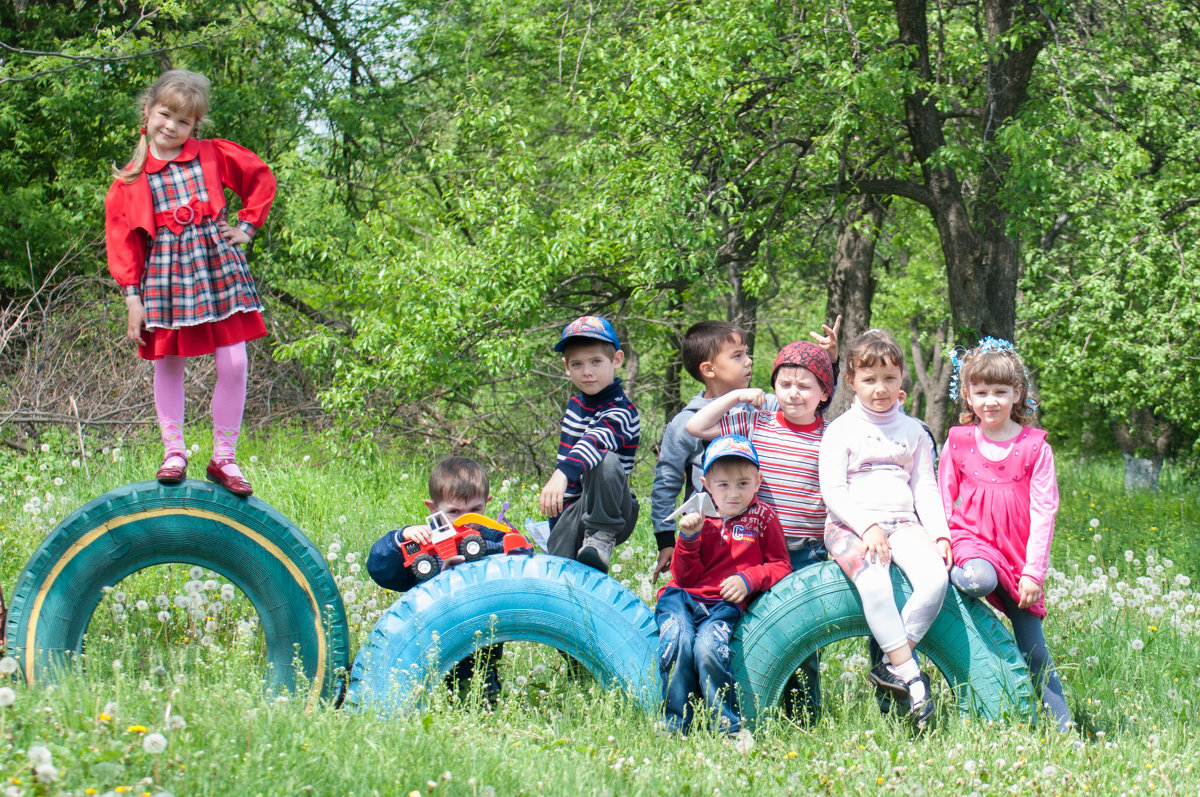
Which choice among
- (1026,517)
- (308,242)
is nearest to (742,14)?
(308,242)

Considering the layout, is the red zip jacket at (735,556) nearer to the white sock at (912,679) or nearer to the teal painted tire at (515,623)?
the teal painted tire at (515,623)

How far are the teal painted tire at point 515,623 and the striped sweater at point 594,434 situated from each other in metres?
0.47

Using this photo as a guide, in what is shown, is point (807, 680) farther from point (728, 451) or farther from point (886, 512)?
point (728, 451)

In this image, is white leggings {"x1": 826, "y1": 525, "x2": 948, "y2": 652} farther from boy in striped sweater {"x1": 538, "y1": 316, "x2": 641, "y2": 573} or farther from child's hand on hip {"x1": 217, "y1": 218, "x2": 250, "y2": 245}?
child's hand on hip {"x1": 217, "y1": 218, "x2": 250, "y2": 245}

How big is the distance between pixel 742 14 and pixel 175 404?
267 inches

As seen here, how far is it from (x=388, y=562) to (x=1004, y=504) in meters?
2.59

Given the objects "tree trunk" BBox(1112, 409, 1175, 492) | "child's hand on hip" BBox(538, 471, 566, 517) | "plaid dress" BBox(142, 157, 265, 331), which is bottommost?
"tree trunk" BBox(1112, 409, 1175, 492)

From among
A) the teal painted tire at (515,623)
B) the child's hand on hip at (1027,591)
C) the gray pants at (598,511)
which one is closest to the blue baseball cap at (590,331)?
the gray pants at (598,511)

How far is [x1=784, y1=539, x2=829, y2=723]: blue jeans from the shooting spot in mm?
4449

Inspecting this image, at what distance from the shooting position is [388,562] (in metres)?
4.38

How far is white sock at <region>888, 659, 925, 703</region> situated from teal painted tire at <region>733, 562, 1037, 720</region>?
220mm

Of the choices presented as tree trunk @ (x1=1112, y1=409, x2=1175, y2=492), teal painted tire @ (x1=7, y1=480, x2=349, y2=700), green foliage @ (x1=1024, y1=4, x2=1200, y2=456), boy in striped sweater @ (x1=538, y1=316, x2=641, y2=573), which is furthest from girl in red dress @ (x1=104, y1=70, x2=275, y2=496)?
tree trunk @ (x1=1112, y1=409, x2=1175, y2=492)

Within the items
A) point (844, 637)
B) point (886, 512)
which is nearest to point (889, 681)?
point (844, 637)

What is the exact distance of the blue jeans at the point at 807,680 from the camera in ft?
14.6
